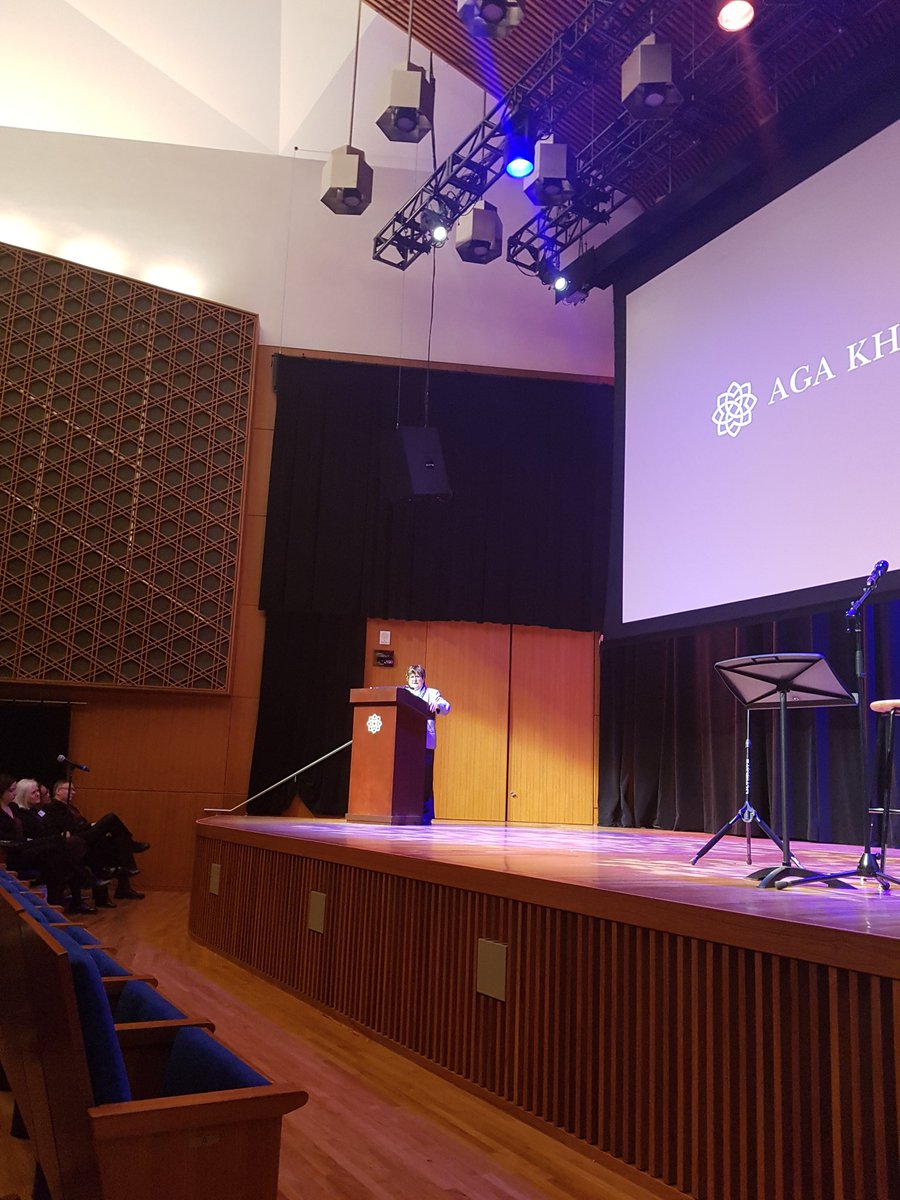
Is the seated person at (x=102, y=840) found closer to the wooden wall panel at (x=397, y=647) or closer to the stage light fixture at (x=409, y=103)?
the wooden wall panel at (x=397, y=647)

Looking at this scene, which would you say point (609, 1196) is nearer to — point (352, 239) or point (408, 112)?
point (408, 112)

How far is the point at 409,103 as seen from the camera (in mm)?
5406

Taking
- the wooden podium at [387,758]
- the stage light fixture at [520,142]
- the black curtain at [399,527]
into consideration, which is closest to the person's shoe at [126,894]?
the black curtain at [399,527]

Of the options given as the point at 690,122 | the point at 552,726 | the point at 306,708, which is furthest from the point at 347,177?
the point at 552,726

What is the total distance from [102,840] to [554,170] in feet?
17.8

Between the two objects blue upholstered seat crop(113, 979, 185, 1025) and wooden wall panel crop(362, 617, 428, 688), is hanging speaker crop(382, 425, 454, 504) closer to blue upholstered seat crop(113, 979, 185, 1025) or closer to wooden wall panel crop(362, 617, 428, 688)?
wooden wall panel crop(362, 617, 428, 688)

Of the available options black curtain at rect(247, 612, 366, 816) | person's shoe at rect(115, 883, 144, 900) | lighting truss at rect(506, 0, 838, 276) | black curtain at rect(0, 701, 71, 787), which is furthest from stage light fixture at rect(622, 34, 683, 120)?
person's shoe at rect(115, 883, 144, 900)

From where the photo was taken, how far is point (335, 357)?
8.48 metres

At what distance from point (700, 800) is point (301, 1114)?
5.70 m

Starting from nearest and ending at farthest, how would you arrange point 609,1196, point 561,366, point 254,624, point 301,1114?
point 609,1196
point 301,1114
point 254,624
point 561,366

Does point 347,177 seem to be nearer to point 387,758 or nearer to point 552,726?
point 387,758

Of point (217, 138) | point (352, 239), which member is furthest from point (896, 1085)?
point (217, 138)

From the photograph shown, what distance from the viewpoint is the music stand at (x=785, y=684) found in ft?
9.07

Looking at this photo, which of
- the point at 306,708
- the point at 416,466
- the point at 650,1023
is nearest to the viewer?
the point at 650,1023
